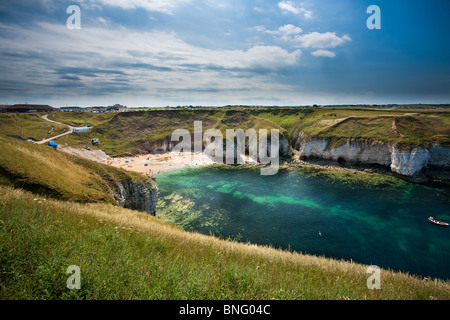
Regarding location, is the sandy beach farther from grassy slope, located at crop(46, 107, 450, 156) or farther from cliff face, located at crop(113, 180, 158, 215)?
cliff face, located at crop(113, 180, 158, 215)

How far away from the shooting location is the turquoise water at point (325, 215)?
82.2ft

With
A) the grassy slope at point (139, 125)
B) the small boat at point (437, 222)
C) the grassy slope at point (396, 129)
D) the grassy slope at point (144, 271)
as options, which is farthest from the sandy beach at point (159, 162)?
the small boat at point (437, 222)

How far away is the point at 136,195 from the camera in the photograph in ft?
83.7

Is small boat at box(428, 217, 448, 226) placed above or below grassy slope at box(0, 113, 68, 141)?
below

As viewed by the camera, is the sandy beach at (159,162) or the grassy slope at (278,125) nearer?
the grassy slope at (278,125)

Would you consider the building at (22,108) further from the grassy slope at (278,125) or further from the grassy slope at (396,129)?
the grassy slope at (396,129)

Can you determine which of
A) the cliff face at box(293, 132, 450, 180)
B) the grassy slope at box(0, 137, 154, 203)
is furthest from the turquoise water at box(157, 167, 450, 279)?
the grassy slope at box(0, 137, 154, 203)

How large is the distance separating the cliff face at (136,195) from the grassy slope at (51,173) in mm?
1535

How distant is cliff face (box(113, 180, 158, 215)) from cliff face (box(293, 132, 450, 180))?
6712cm

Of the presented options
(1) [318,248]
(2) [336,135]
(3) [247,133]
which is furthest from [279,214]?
(3) [247,133]

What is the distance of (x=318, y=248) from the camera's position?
25.4m

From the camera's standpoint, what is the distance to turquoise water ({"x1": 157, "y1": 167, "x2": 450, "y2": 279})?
25047 mm

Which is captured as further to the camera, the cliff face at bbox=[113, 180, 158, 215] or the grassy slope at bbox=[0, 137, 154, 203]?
the cliff face at bbox=[113, 180, 158, 215]
